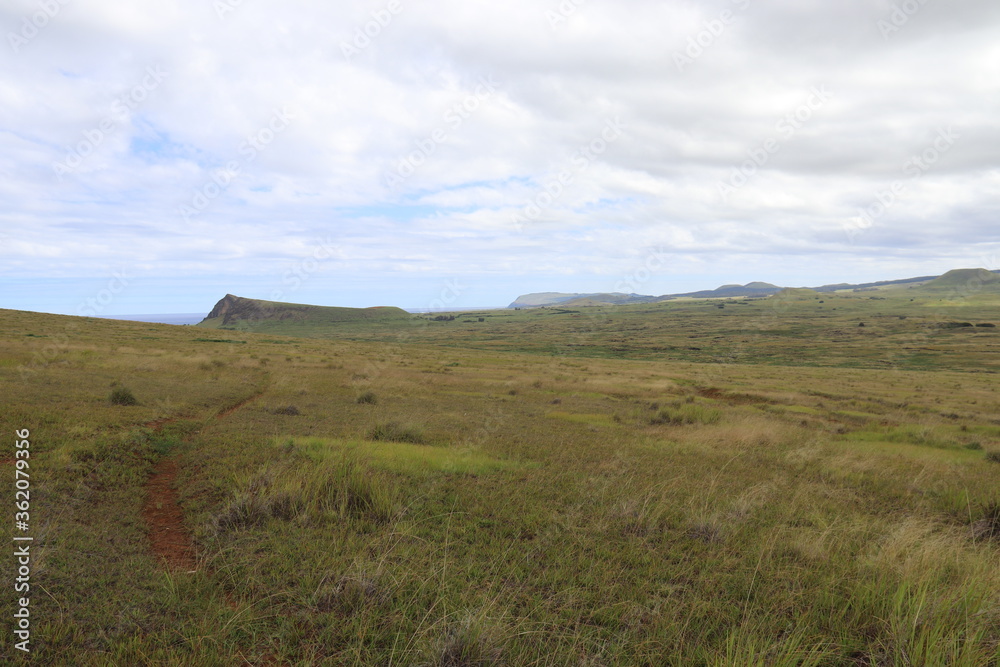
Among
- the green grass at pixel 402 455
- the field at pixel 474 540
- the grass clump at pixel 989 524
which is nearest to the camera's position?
the field at pixel 474 540

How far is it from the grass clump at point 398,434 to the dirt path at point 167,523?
493 centimetres

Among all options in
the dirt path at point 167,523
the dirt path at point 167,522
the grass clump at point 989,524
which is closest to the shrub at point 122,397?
the dirt path at point 167,522

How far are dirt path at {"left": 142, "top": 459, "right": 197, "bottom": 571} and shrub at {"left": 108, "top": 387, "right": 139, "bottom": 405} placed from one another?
5891 millimetres

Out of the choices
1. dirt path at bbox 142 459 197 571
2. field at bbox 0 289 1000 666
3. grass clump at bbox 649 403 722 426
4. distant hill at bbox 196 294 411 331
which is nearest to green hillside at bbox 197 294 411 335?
distant hill at bbox 196 294 411 331

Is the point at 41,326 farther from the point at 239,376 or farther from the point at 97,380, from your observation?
the point at 97,380

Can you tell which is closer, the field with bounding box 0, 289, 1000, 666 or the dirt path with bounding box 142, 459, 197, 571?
the field with bounding box 0, 289, 1000, 666

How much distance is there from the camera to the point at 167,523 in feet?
23.4

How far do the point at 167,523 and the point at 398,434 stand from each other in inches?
255

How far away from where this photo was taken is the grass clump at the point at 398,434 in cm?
1312

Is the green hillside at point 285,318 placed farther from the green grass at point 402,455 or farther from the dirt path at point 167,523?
the dirt path at point 167,523

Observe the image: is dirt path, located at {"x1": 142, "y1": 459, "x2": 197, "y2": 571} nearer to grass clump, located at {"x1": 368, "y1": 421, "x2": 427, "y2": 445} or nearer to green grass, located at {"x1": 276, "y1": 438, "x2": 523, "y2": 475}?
green grass, located at {"x1": 276, "y1": 438, "x2": 523, "y2": 475}

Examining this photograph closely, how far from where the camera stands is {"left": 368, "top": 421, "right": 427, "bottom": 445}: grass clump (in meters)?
13.1

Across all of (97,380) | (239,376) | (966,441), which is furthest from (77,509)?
(966,441)

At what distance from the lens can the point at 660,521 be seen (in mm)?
7785
